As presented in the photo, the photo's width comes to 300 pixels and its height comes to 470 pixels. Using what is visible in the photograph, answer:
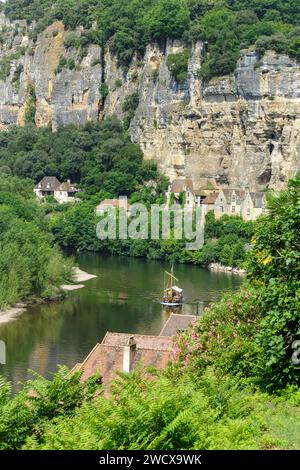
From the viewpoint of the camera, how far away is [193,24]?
62156 mm

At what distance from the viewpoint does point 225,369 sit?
446 inches

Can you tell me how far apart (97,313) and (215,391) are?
22075 mm

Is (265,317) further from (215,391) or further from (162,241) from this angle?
(162,241)

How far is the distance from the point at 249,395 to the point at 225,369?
134 cm

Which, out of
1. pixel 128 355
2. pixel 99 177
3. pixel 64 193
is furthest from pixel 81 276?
pixel 128 355

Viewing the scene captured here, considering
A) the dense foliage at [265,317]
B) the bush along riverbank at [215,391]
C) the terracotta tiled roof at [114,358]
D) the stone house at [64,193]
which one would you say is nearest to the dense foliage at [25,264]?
the terracotta tiled roof at [114,358]

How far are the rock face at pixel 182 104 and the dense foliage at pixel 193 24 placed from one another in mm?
1004

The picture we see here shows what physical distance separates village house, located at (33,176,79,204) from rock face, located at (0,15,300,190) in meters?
6.87

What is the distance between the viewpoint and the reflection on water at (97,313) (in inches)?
949

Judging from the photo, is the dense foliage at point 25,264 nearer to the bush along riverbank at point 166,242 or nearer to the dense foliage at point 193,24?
the bush along riverbank at point 166,242

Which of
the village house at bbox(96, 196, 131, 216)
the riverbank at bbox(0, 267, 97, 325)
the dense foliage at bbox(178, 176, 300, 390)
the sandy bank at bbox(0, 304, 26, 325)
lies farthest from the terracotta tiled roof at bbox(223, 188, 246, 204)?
the dense foliage at bbox(178, 176, 300, 390)

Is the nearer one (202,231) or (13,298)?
(13,298)
